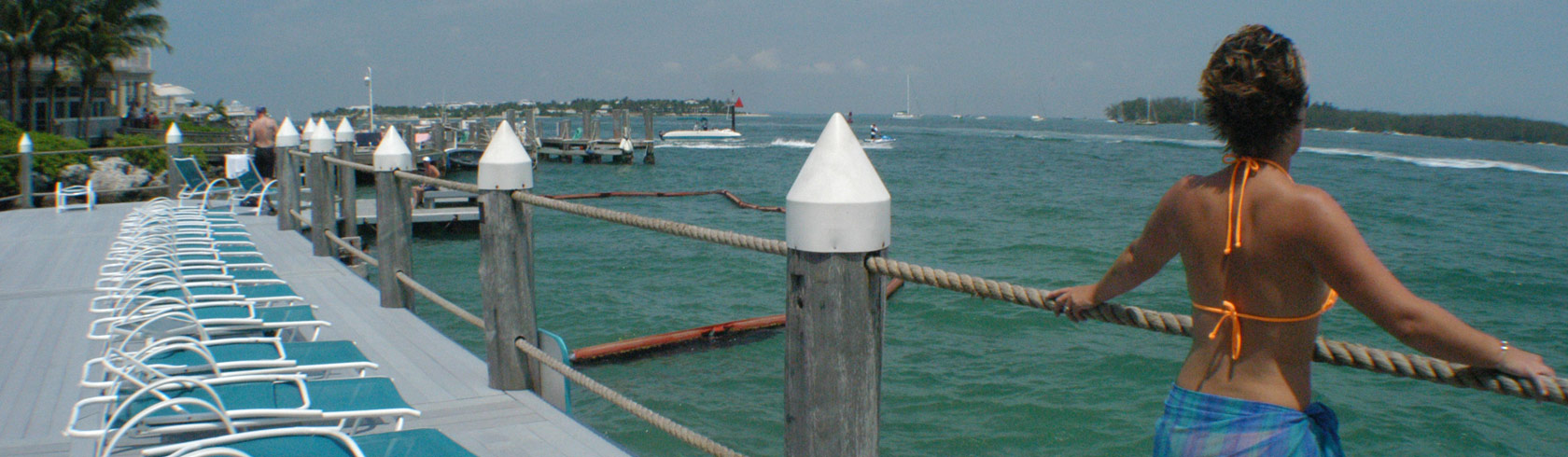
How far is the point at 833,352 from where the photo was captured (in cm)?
211

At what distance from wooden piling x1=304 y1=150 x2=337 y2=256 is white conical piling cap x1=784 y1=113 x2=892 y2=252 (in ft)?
21.8

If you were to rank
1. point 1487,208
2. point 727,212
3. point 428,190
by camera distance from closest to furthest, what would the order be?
point 428,190 → point 727,212 → point 1487,208

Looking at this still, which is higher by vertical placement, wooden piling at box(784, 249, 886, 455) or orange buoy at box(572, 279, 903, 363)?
wooden piling at box(784, 249, 886, 455)

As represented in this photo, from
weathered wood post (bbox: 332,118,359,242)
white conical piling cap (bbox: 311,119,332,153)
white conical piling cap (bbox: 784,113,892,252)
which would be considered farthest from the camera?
weathered wood post (bbox: 332,118,359,242)

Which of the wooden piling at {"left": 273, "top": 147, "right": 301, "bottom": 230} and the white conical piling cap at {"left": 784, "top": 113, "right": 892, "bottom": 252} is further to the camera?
the wooden piling at {"left": 273, "top": 147, "right": 301, "bottom": 230}

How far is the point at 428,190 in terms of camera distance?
20188 millimetres

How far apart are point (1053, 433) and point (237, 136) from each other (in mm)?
32750

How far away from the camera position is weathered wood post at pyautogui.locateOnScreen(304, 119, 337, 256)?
772 centimetres

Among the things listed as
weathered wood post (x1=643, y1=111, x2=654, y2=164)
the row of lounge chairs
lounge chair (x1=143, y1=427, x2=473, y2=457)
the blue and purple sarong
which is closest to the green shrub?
the row of lounge chairs

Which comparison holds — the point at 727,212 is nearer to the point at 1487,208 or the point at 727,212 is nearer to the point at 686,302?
the point at 686,302

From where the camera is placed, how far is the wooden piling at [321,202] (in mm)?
7773

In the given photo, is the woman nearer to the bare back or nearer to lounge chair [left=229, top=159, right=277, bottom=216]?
the bare back

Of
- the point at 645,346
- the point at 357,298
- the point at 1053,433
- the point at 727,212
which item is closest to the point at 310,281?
the point at 357,298

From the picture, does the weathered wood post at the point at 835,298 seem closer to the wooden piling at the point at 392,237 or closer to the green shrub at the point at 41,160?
the wooden piling at the point at 392,237
